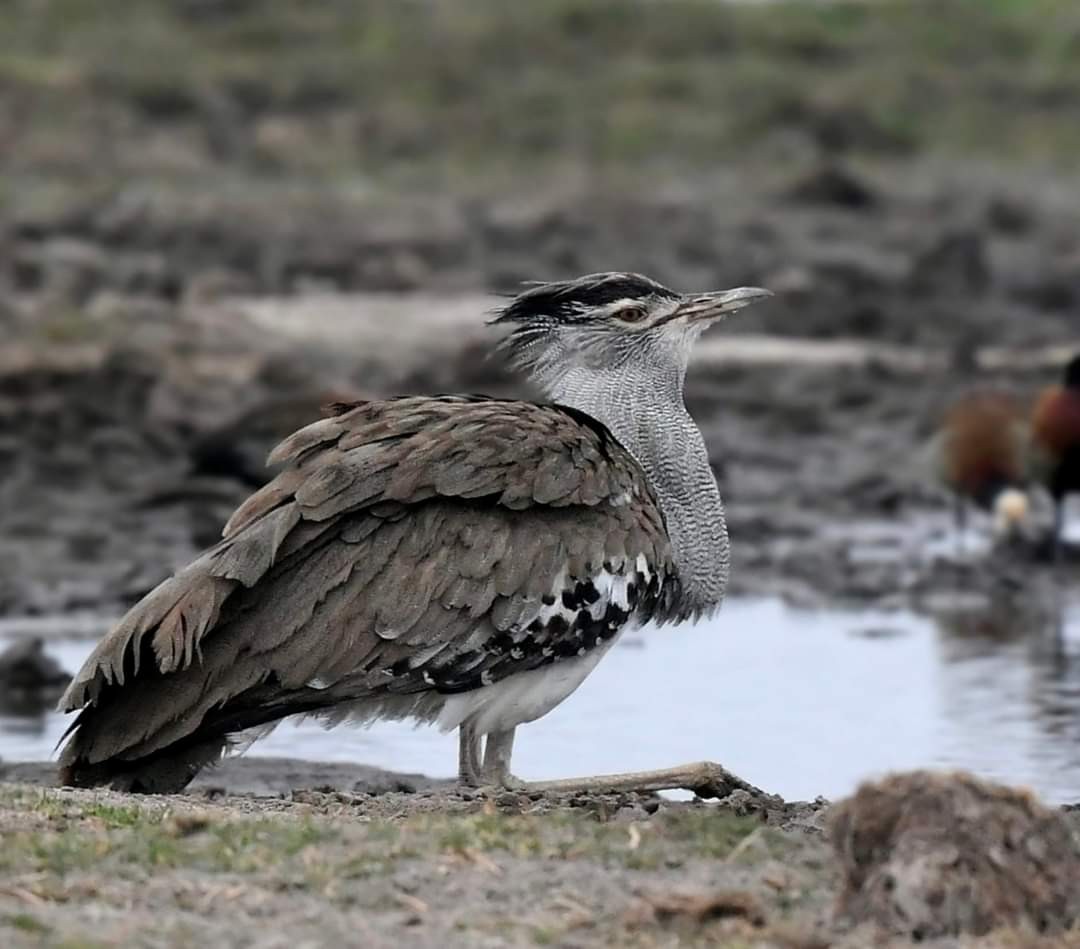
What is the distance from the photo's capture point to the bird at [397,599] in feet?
21.9

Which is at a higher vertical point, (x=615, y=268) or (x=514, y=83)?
(x=514, y=83)

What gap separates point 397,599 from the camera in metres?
6.72

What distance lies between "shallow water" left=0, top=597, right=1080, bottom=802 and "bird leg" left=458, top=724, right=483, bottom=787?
2.04ft

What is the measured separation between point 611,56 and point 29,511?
86.1 ft

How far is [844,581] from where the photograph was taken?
12797 millimetres

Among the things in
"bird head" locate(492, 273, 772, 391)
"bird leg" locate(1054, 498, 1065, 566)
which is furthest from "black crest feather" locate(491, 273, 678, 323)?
"bird leg" locate(1054, 498, 1065, 566)

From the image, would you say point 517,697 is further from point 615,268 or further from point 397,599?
point 615,268

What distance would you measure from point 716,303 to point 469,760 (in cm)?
173

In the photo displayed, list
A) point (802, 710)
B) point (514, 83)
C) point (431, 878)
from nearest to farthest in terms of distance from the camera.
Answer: point (431, 878), point (802, 710), point (514, 83)

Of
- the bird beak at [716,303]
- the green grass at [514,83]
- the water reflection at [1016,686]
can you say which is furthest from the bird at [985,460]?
the green grass at [514,83]

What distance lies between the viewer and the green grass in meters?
32.4

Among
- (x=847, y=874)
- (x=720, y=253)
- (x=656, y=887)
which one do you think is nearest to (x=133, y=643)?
(x=656, y=887)

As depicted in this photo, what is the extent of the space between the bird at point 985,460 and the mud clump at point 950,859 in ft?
30.4

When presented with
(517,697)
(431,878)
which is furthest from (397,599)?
(431,878)
